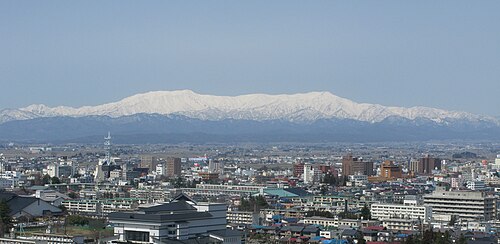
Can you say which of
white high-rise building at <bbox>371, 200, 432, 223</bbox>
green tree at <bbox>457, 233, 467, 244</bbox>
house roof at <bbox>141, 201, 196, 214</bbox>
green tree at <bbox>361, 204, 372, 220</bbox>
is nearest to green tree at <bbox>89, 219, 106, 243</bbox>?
house roof at <bbox>141, 201, 196, 214</bbox>

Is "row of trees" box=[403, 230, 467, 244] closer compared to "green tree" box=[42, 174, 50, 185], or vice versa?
"row of trees" box=[403, 230, 467, 244]

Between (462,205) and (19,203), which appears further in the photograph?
(462,205)

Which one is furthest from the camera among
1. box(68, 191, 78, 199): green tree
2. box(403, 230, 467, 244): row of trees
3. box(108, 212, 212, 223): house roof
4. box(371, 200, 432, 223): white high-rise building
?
box(68, 191, 78, 199): green tree

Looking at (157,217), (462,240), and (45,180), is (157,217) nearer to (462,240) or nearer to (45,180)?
(462,240)

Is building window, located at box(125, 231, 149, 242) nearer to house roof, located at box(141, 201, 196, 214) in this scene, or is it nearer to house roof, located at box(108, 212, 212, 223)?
house roof, located at box(108, 212, 212, 223)

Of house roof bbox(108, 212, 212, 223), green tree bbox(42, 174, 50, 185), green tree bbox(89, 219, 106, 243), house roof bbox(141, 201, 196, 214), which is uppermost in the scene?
house roof bbox(141, 201, 196, 214)

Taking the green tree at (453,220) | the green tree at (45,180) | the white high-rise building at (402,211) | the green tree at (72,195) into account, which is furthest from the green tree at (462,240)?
the green tree at (45,180)

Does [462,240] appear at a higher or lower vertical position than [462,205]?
lower

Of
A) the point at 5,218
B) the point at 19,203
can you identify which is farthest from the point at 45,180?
the point at 5,218

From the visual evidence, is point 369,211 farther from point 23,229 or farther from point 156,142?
point 156,142
